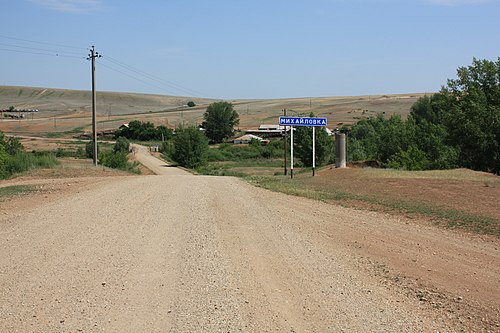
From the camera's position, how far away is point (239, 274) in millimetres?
9008

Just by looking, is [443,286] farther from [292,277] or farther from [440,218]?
[440,218]

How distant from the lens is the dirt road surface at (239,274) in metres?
6.95

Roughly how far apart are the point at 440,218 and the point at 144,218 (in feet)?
23.5

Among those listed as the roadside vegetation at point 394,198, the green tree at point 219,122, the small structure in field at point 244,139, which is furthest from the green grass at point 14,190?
the green tree at point 219,122

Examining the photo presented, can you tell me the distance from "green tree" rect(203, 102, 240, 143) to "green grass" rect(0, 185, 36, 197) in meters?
102

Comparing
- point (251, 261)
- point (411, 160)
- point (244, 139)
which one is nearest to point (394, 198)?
point (251, 261)

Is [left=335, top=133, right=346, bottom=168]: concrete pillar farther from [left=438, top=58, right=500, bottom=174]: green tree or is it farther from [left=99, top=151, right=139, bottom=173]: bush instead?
[left=99, top=151, right=139, bottom=173]: bush

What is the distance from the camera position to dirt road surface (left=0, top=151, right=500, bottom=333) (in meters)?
6.95

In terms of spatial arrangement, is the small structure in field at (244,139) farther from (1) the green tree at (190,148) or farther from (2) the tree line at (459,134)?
(2) the tree line at (459,134)

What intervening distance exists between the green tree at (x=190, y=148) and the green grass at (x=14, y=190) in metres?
49.6

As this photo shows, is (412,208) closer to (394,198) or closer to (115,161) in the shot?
(394,198)

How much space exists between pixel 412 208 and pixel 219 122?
11162 centimetres

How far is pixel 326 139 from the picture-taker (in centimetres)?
6769

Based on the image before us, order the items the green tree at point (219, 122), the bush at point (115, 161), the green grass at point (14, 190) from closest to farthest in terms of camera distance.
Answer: the green grass at point (14, 190)
the bush at point (115, 161)
the green tree at point (219, 122)
